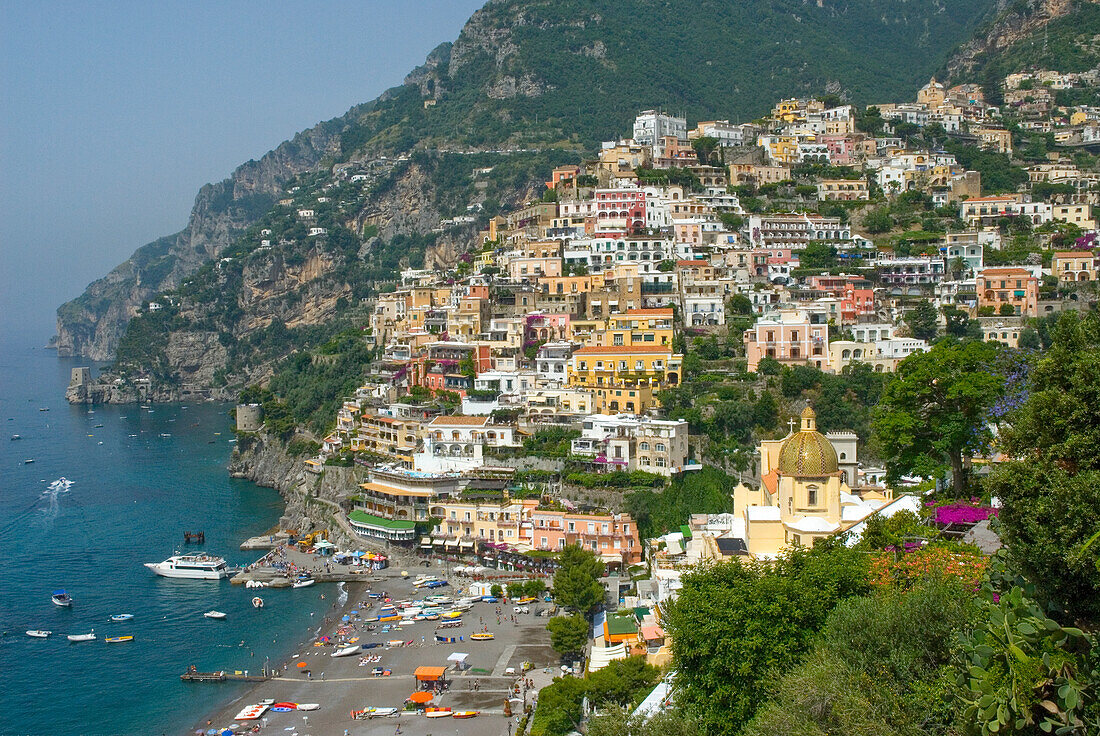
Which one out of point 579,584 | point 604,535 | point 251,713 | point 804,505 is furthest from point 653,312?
point 251,713

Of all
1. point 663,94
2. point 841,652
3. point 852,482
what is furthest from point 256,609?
point 663,94

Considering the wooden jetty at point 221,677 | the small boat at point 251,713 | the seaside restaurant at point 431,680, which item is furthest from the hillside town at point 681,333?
the wooden jetty at point 221,677

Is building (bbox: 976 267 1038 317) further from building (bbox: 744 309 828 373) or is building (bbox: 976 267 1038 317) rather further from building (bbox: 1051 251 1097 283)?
building (bbox: 744 309 828 373)

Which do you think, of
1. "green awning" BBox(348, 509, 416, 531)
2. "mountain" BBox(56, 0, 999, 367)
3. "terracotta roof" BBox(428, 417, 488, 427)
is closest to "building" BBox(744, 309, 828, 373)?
"terracotta roof" BBox(428, 417, 488, 427)

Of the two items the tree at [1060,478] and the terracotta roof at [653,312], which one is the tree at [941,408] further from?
the terracotta roof at [653,312]

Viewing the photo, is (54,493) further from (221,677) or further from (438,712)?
(438,712)

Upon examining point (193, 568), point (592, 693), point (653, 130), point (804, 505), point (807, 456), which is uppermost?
point (653, 130)
